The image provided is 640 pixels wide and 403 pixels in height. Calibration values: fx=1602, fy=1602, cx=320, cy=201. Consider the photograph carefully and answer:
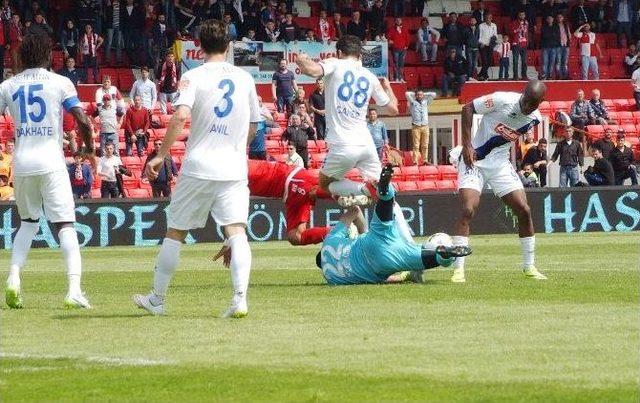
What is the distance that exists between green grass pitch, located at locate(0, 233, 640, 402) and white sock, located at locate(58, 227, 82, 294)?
0.23 metres

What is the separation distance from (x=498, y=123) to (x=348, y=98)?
1.50 meters

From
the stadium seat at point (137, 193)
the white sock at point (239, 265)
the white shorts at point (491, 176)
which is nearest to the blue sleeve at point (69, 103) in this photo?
the white sock at point (239, 265)

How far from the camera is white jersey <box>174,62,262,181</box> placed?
37.3 ft

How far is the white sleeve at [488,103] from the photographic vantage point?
15680 mm

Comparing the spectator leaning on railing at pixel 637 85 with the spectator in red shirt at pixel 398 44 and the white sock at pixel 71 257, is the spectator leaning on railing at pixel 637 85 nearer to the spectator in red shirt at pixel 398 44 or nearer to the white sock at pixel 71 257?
the spectator in red shirt at pixel 398 44

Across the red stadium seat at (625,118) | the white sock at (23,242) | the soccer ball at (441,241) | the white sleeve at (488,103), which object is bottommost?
the red stadium seat at (625,118)

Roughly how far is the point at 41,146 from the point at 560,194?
18.2m

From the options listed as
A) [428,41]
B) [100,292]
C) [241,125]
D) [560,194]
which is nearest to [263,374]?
[241,125]

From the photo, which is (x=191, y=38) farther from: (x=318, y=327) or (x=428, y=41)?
(x=318, y=327)

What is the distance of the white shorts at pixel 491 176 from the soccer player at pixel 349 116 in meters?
0.95

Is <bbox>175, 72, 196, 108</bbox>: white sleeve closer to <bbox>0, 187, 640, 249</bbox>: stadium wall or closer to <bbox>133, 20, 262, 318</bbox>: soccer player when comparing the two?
<bbox>133, 20, 262, 318</bbox>: soccer player

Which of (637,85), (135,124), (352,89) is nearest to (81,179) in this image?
(135,124)

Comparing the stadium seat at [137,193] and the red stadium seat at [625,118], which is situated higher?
the red stadium seat at [625,118]

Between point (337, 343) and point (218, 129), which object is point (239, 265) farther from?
point (337, 343)
